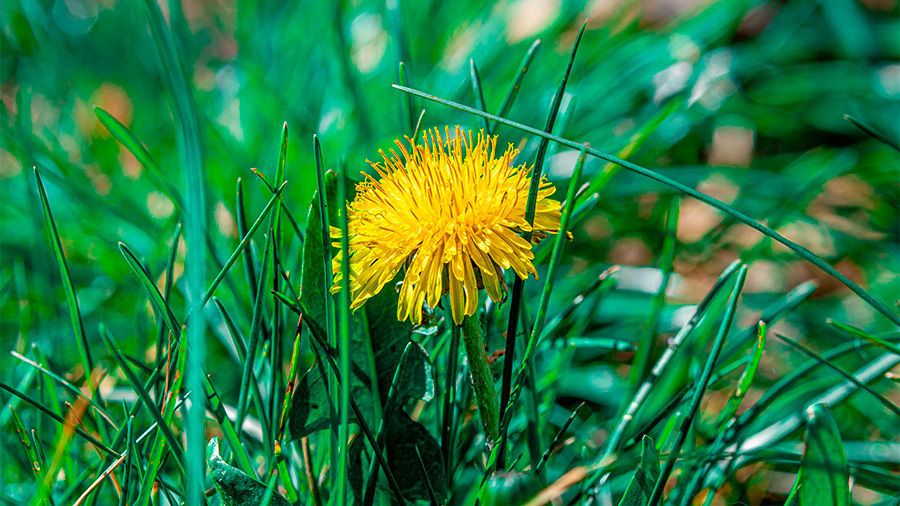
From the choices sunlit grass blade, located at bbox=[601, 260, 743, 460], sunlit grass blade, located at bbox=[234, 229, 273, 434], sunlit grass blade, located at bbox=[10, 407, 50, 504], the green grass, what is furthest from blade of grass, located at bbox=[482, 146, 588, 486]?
sunlit grass blade, located at bbox=[10, 407, 50, 504]

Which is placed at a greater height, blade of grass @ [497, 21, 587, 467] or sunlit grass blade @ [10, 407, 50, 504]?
blade of grass @ [497, 21, 587, 467]

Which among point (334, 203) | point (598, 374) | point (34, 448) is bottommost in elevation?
point (598, 374)

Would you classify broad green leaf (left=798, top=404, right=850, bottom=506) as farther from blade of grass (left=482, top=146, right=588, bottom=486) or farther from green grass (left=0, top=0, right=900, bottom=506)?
blade of grass (left=482, top=146, right=588, bottom=486)

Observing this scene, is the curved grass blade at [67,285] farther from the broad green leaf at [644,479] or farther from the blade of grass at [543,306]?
the broad green leaf at [644,479]

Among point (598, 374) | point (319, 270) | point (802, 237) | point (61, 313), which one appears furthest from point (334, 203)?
point (802, 237)

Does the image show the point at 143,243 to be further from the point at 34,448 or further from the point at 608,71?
the point at 608,71

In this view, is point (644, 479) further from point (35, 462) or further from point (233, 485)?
point (35, 462)
